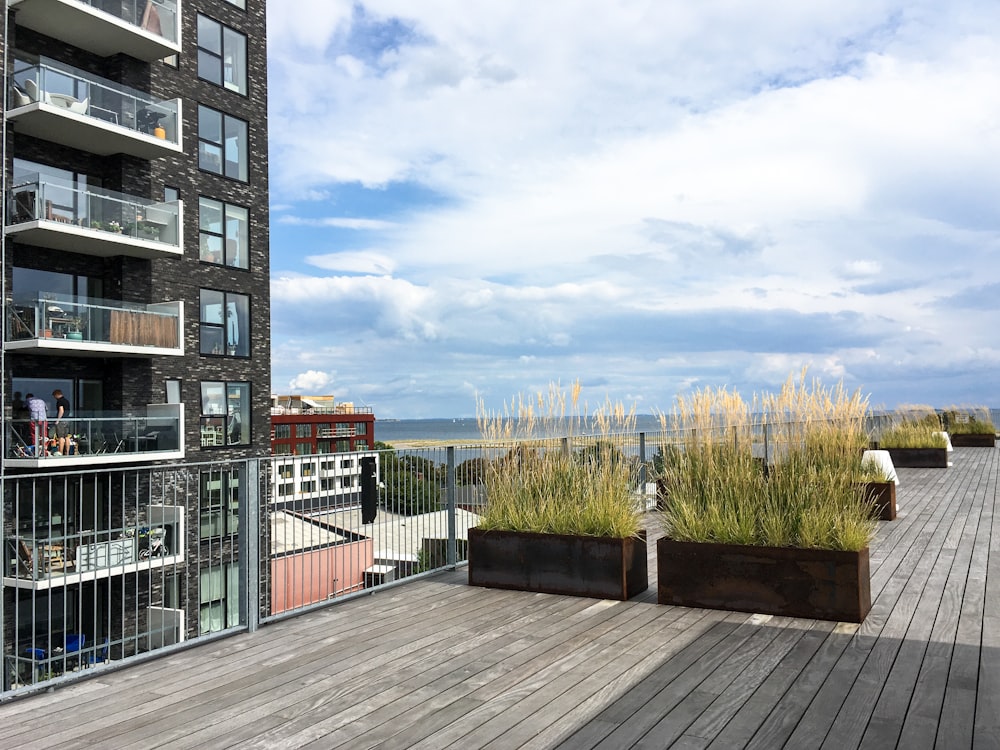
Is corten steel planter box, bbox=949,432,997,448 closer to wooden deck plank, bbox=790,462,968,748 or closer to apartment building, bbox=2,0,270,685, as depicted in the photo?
wooden deck plank, bbox=790,462,968,748

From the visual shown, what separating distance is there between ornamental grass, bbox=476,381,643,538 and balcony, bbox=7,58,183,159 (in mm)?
15174

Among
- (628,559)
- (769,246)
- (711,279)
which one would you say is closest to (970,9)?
(628,559)

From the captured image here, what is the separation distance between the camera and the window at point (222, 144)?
69.5ft

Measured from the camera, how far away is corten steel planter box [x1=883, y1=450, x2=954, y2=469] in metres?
12.8

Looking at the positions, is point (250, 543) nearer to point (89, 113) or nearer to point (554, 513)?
point (554, 513)

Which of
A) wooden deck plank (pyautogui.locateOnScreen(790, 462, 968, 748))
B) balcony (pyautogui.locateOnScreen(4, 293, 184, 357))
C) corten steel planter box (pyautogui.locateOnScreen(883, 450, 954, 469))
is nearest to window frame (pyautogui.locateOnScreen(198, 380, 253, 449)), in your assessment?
balcony (pyautogui.locateOnScreen(4, 293, 184, 357))

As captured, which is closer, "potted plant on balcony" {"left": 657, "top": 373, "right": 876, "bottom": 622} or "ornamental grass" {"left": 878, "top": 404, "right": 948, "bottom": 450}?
"potted plant on balcony" {"left": 657, "top": 373, "right": 876, "bottom": 622}

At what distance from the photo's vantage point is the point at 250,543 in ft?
13.9

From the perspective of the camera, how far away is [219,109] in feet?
70.7

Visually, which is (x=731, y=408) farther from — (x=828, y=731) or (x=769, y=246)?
(x=769, y=246)

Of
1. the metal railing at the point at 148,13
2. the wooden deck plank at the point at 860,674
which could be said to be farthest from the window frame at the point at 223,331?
the wooden deck plank at the point at 860,674

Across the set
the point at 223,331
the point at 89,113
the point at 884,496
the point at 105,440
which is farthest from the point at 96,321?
the point at 884,496

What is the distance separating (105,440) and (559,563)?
50.4 ft

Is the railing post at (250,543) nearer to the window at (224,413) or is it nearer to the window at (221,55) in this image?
the window at (224,413)
